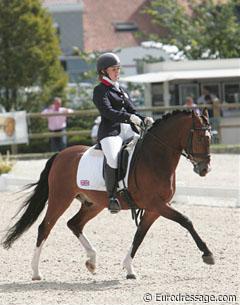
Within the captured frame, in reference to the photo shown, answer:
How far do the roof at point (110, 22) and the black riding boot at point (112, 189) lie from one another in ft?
117

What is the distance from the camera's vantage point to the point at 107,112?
8445mm

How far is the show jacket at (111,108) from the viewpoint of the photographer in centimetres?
843

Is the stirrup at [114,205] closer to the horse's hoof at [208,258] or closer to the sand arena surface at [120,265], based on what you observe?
the sand arena surface at [120,265]

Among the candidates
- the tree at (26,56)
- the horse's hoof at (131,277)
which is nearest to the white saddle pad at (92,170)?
the horse's hoof at (131,277)

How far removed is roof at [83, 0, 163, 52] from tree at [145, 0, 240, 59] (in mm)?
11103

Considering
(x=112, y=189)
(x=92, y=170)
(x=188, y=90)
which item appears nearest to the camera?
(x=112, y=189)

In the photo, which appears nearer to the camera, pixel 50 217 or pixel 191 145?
pixel 191 145

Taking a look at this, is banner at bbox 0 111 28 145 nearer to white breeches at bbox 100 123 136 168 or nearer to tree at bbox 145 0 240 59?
tree at bbox 145 0 240 59

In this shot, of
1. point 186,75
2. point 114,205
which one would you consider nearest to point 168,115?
point 114,205

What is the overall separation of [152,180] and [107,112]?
771 millimetres

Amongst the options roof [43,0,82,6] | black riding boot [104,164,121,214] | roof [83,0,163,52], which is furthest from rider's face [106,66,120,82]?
roof [83,0,163,52]

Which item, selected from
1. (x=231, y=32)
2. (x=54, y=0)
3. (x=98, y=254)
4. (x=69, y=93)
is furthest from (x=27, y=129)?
(x=54, y=0)

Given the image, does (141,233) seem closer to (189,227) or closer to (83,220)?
(189,227)

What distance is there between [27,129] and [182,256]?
48.4 ft
